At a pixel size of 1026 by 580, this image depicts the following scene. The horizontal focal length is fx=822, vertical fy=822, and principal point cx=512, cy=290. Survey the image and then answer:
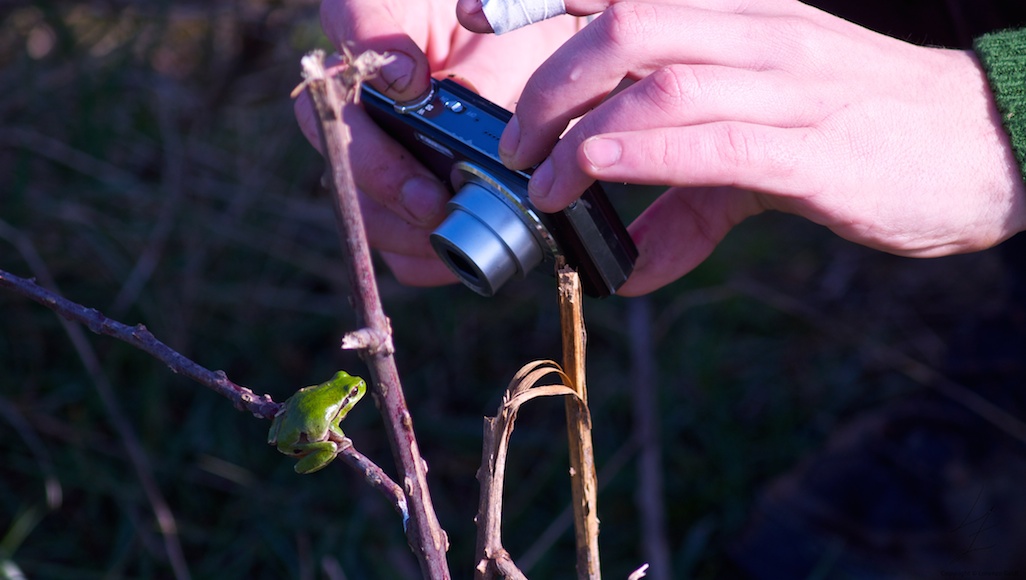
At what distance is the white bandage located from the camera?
2.34 feet

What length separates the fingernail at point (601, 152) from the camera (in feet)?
2.09

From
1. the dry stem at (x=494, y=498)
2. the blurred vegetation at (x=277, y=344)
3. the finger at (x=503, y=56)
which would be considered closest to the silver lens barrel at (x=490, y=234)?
the dry stem at (x=494, y=498)

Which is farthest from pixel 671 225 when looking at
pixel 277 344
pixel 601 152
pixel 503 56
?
pixel 277 344

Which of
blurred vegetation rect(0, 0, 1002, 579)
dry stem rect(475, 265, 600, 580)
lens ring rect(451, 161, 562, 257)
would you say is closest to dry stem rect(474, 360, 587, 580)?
dry stem rect(475, 265, 600, 580)

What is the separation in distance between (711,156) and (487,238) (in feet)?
0.68

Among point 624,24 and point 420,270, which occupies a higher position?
point 624,24

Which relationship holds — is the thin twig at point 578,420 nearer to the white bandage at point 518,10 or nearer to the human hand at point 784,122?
the human hand at point 784,122

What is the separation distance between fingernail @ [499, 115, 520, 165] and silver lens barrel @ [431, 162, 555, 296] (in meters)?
0.03

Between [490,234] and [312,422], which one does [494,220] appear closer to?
[490,234]

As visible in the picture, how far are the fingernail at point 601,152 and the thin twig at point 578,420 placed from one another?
0.09m

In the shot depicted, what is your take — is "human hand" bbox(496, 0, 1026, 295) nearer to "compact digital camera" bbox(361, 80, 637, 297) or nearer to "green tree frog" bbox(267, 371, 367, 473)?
"compact digital camera" bbox(361, 80, 637, 297)

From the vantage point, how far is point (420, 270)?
3.86 feet

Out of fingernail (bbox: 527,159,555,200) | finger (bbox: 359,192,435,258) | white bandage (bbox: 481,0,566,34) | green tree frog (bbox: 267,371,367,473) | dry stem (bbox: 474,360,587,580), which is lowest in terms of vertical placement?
finger (bbox: 359,192,435,258)

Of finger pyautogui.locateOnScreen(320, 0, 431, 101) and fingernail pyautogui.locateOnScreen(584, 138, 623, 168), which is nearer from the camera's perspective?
fingernail pyautogui.locateOnScreen(584, 138, 623, 168)
